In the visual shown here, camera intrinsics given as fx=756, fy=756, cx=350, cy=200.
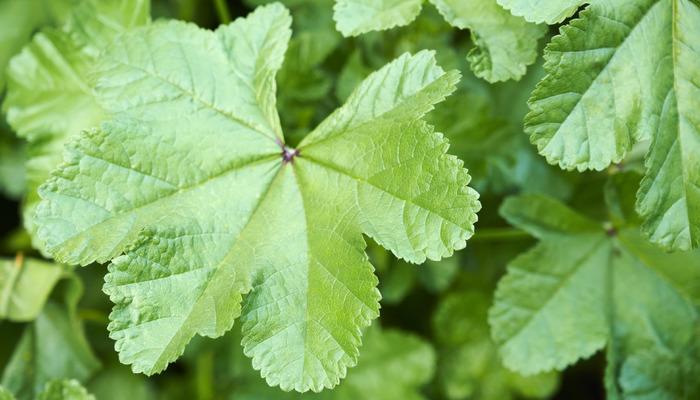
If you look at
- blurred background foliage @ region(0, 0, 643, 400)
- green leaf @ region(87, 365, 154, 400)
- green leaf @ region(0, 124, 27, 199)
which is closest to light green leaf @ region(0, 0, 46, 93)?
blurred background foliage @ region(0, 0, 643, 400)

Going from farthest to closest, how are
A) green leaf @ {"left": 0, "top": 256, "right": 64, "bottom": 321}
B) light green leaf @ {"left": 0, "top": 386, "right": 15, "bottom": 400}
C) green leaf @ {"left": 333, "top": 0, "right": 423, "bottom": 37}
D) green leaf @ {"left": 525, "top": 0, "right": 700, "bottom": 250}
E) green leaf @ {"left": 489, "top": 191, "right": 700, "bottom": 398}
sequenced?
green leaf @ {"left": 0, "top": 256, "right": 64, "bottom": 321}, green leaf @ {"left": 489, "top": 191, "right": 700, "bottom": 398}, light green leaf @ {"left": 0, "top": 386, "right": 15, "bottom": 400}, green leaf @ {"left": 333, "top": 0, "right": 423, "bottom": 37}, green leaf @ {"left": 525, "top": 0, "right": 700, "bottom": 250}

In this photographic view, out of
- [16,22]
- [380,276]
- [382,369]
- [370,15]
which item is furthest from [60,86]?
[382,369]

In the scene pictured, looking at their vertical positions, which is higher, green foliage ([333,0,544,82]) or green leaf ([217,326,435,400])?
green foliage ([333,0,544,82])

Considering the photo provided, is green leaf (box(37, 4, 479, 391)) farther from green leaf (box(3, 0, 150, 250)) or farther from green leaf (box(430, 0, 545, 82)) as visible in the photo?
green leaf (box(3, 0, 150, 250))

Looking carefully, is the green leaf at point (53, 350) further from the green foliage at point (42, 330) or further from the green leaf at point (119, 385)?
the green leaf at point (119, 385)

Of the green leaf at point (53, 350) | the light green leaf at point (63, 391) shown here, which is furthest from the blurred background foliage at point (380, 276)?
the light green leaf at point (63, 391)

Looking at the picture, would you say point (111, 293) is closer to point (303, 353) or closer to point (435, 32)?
point (303, 353)

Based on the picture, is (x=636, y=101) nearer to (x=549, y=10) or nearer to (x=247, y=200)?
(x=549, y=10)
